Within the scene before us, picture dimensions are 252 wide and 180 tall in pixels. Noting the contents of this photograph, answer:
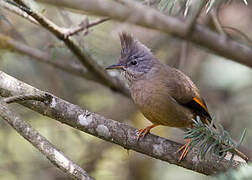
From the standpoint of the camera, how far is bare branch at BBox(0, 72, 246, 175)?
2.94 metres

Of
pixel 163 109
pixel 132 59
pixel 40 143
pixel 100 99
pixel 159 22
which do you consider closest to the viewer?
pixel 40 143

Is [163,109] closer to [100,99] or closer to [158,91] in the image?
[158,91]

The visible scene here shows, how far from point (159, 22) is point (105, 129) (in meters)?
1.61

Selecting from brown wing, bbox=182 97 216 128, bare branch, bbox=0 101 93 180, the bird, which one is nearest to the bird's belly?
the bird

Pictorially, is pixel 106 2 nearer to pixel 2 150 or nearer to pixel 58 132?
pixel 58 132

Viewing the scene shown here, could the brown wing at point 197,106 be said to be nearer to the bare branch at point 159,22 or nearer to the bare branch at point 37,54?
the bare branch at point 159,22

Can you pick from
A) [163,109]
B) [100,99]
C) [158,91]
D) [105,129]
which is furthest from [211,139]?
[100,99]

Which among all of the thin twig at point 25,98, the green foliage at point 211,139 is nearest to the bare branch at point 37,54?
the thin twig at point 25,98

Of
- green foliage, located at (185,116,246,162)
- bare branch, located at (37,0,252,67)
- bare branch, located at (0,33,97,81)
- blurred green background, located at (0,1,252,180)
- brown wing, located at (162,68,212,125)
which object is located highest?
bare branch, located at (37,0,252,67)

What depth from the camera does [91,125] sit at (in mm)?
3027

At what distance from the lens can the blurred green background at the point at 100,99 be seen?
4957 millimetres

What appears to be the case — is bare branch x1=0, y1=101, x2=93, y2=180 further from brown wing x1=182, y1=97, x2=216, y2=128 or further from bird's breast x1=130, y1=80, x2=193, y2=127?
brown wing x1=182, y1=97, x2=216, y2=128

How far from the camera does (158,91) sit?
150 inches

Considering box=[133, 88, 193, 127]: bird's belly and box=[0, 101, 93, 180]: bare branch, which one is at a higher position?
box=[0, 101, 93, 180]: bare branch
